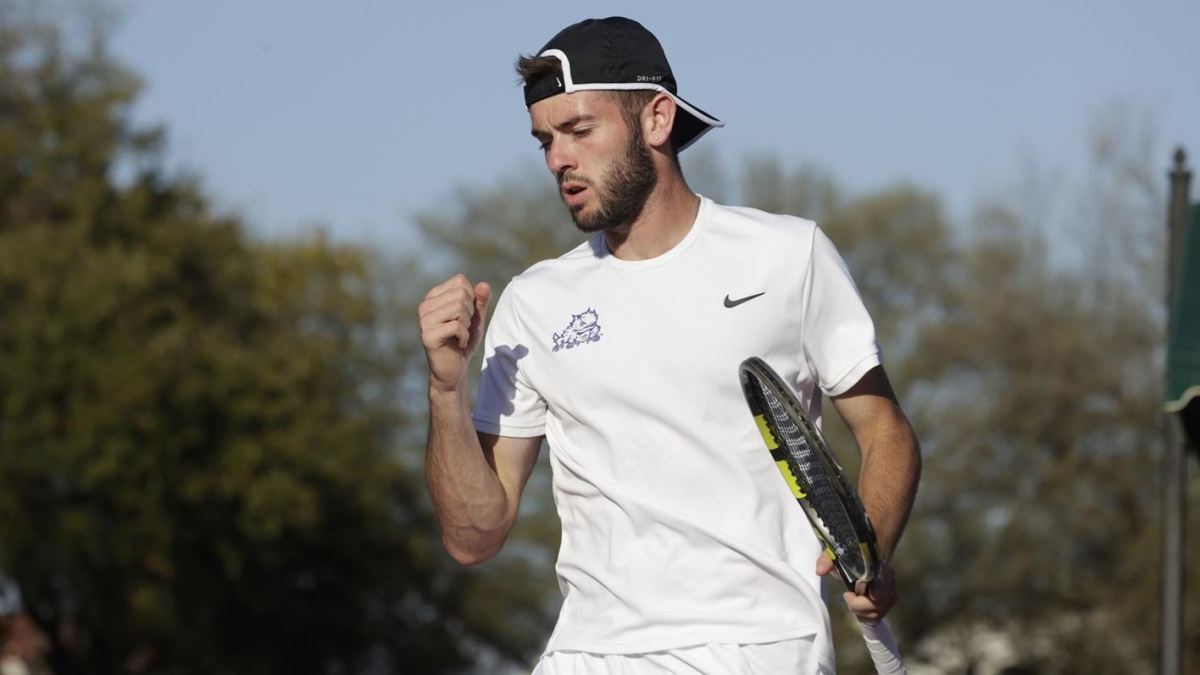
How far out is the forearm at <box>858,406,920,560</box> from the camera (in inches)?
203

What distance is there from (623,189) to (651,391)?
0.60 meters

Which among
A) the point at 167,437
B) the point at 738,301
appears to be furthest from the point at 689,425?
the point at 167,437

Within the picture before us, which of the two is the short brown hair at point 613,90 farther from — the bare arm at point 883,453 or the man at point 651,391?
the bare arm at point 883,453

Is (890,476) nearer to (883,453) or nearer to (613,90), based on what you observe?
(883,453)

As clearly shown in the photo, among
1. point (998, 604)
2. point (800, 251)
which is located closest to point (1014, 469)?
point (998, 604)

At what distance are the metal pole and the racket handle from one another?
1312cm

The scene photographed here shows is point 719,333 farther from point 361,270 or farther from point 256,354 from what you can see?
point 361,270

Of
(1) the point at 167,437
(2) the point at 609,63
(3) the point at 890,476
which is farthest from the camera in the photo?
(1) the point at 167,437

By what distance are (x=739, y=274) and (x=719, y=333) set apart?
195mm

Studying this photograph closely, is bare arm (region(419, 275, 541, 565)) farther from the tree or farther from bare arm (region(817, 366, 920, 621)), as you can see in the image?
the tree

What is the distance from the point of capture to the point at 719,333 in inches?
209

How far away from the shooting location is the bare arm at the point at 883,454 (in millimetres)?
5148

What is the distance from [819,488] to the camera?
15.9 feet

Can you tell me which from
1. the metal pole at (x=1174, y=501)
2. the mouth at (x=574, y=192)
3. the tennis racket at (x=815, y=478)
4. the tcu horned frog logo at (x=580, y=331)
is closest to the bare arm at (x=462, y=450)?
the tcu horned frog logo at (x=580, y=331)
